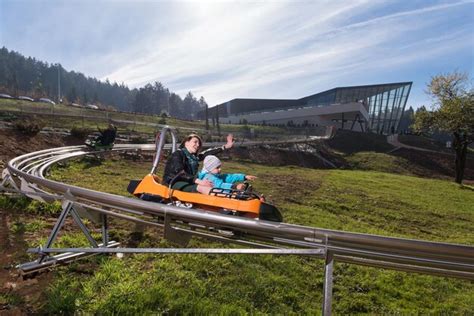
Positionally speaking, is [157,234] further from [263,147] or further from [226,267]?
[263,147]

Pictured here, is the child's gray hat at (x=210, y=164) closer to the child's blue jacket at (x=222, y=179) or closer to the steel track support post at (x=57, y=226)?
the child's blue jacket at (x=222, y=179)

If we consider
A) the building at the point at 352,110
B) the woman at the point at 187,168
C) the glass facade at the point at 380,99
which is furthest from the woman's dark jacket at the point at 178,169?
the glass facade at the point at 380,99

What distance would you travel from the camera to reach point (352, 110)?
58.9m

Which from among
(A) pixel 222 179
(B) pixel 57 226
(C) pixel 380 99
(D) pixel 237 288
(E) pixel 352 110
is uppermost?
(C) pixel 380 99

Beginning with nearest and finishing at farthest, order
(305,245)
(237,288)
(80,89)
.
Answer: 1. (305,245)
2. (237,288)
3. (80,89)

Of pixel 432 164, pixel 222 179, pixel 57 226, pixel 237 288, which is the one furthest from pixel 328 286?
pixel 432 164

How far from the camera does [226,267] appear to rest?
4738mm

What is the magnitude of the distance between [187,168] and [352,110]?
2321 inches

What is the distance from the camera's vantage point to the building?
61094mm

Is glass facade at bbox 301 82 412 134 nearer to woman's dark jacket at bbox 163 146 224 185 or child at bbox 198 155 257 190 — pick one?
child at bbox 198 155 257 190

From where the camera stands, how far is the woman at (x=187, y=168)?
14.3 ft

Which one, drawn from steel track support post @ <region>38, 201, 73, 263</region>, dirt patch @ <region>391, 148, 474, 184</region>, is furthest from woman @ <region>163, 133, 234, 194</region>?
dirt patch @ <region>391, 148, 474, 184</region>

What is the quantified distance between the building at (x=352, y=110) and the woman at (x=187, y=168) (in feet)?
180

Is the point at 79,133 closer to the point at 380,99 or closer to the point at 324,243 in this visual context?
the point at 324,243
